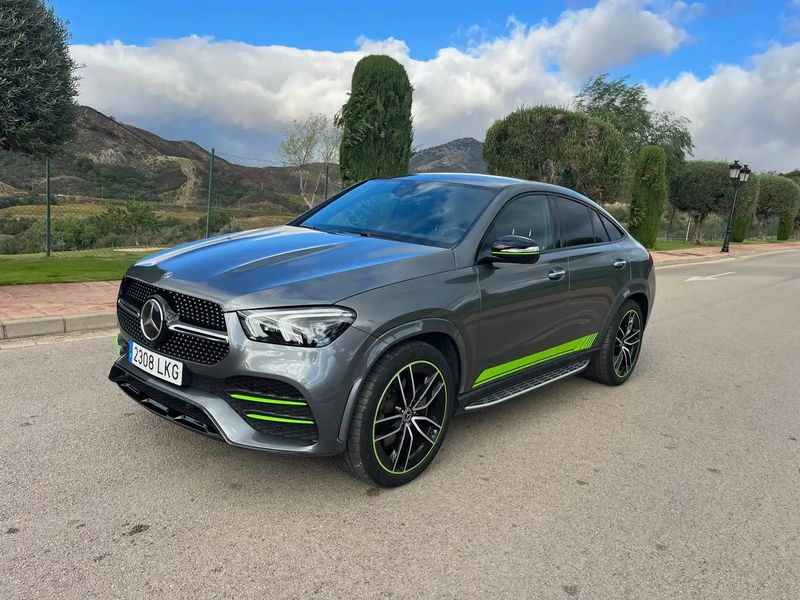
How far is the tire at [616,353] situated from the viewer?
4.97 metres

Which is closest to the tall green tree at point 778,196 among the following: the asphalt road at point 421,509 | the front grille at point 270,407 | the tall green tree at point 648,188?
the tall green tree at point 648,188

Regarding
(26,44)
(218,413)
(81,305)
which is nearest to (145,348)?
(218,413)

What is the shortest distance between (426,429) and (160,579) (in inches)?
58.5

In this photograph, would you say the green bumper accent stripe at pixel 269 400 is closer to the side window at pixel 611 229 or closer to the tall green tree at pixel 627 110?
the side window at pixel 611 229

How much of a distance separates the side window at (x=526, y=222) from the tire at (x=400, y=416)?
0.88 meters

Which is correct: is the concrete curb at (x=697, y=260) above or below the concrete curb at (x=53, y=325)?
above

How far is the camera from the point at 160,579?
232cm

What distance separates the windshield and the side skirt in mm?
949

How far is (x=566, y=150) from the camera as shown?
69.6 ft

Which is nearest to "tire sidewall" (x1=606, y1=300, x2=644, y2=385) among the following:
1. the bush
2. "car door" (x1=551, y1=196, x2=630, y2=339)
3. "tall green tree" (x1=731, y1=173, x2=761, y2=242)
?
"car door" (x1=551, y1=196, x2=630, y2=339)

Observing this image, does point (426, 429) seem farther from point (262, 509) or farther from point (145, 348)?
point (145, 348)

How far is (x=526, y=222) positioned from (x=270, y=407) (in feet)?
7.42

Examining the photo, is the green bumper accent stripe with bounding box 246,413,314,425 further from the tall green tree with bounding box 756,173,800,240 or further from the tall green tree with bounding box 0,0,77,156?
the tall green tree with bounding box 756,173,800,240

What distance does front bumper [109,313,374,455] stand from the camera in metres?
2.66
